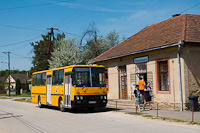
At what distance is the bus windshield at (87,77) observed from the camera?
16125 millimetres

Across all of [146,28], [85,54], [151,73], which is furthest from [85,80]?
[85,54]

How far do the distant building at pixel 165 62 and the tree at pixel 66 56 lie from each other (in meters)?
13.8

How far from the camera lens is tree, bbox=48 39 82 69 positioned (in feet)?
121

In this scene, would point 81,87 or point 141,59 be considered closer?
point 81,87

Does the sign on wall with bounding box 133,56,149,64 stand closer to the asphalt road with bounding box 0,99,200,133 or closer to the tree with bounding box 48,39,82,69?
the asphalt road with bounding box 0,99,200,133

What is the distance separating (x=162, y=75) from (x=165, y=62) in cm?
97

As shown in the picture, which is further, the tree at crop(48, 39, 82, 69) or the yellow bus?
the tree at crop(48, 39, 82, 69)

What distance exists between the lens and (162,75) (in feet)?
61.0

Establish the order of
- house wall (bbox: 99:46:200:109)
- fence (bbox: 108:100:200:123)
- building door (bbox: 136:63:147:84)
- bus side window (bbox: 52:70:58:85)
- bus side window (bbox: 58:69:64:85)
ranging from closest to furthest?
1. fence (bbox: 108:100:200:123)
2. house wall (bbox: 99:46:200:109)
3. bus side window (bbox: 58:69:64:85)
4. bus side window (bbox: 52:70:58:85)
5. building door (bbox: 136:63:147:84)

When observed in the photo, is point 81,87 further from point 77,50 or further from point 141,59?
point 77,50

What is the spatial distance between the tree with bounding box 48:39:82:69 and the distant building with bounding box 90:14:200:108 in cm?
1375

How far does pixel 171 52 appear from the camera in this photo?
17453mm

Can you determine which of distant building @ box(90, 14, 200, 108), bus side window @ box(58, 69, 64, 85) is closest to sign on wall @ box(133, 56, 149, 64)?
distant building @ box(90, 14, 200, 108)

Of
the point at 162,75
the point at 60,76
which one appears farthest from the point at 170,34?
the point at 60,76
